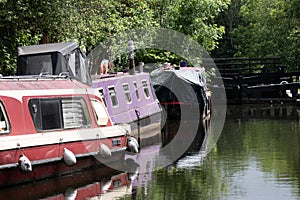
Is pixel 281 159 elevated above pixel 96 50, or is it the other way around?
pixel 96 50

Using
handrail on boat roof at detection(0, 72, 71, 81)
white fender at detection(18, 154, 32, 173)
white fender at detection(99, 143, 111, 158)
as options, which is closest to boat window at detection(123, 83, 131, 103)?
handrail on boat roof at detection(0, 72, 71, 81)

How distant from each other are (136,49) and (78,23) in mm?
10099

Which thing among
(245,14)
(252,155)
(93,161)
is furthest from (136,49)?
(245,14)

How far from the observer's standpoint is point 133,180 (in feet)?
51.4

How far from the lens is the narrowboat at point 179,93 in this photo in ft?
95.7

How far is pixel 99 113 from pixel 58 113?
4.89ft

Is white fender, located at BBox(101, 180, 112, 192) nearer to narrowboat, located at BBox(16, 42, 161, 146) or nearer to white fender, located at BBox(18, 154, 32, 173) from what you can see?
white fender, located at BBox(18, 154, 32, 173)

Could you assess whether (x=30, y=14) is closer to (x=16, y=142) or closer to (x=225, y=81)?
(x=16, y=142)

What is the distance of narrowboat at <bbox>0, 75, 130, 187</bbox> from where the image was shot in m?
14.1

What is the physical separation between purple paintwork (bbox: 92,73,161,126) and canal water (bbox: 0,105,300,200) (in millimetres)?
1181

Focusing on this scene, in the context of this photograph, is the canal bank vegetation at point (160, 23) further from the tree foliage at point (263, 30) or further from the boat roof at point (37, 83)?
the boat roof at point (37, 83)

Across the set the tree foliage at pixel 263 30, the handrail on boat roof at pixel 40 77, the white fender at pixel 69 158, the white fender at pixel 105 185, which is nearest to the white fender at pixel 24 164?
the white fender at pixel 69 158

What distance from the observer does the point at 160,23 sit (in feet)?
118

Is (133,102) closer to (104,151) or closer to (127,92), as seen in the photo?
(127,92)
